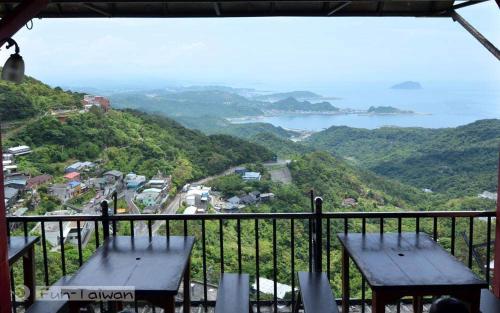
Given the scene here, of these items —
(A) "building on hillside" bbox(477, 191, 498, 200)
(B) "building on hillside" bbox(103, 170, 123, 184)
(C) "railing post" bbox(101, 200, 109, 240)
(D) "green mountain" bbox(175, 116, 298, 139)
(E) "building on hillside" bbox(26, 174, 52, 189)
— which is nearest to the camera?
(C) "railing post" bbox(101, 200, 109, 240)

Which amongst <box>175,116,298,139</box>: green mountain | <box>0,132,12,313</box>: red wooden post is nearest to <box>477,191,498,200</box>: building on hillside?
<box>0,132,12,313</box>: red wooden post

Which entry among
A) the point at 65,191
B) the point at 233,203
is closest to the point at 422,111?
the point at 233,203

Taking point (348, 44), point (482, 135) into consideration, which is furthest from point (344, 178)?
point (348, 44)

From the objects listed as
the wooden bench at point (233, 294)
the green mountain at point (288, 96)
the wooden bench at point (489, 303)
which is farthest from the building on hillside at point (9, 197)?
the green mountain at point (288, 96)

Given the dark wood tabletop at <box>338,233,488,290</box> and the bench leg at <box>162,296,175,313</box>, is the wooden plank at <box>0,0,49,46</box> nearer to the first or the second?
the bench leg at <box>162,296,175,313</box>

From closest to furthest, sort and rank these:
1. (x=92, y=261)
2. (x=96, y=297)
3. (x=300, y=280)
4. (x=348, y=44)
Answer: (x=96, y=297), (x=92, y=261), (x=300, y=280), (x=348, y=44)

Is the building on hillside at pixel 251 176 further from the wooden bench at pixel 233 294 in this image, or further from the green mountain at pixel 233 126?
the wooden bench at pixel 233 294

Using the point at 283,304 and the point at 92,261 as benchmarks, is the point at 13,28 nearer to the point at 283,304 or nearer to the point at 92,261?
the point at 92,261
